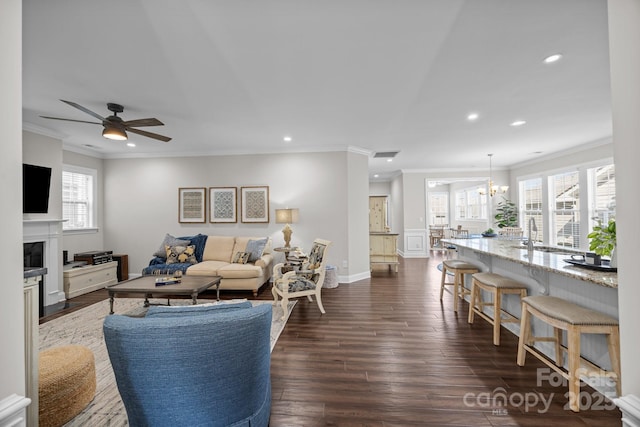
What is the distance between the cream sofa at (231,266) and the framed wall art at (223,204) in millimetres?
472

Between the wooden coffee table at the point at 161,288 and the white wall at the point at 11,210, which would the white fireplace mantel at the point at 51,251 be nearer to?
the wooden coffee table at the point at 161,288

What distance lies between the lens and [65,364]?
1779 mm

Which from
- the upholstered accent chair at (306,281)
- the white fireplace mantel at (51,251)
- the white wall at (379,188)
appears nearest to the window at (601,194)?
the upholstered accent chair at (306,281)

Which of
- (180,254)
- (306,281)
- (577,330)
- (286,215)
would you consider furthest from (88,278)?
(577,330)

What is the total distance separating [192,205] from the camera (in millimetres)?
5605

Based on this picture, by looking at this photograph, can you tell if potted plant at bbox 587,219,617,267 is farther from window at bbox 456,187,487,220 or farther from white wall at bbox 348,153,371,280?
window at bbox 456,187,487,220

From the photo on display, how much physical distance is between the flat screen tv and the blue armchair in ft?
13.9

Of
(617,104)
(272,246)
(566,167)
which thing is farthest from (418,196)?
(617,104)

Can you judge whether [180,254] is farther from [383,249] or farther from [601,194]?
[601,194]

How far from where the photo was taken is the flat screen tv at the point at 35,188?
378 centimetres

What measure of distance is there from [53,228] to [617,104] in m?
6.14

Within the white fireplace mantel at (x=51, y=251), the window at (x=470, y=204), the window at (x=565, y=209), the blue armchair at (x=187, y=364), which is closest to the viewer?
the blue armchair at (x=187, y=364)

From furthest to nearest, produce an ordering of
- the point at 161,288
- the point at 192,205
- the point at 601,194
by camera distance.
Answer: the point at 192,205, the point at 601,194, the point at 161,288

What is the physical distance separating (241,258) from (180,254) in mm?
1123
